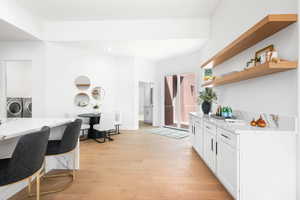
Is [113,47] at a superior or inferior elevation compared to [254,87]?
superior

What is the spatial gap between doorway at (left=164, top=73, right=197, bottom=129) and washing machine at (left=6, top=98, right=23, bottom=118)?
508cm

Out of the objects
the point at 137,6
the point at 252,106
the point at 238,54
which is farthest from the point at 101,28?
the point at 252,106

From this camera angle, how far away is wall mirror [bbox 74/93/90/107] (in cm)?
532

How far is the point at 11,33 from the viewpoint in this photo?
3.44m

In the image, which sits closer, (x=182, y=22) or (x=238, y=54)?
(x=238, y=54)

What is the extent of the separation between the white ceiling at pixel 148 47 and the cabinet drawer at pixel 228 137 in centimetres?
309

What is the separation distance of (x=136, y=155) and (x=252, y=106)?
2454 millimetres

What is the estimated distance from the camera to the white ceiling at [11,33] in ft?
10.2

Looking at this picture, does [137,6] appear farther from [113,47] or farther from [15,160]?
[15,160]

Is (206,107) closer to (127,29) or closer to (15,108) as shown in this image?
(127,29)

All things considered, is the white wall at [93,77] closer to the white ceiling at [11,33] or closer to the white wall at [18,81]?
the white ceiling at [11,33]

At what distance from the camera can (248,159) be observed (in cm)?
167

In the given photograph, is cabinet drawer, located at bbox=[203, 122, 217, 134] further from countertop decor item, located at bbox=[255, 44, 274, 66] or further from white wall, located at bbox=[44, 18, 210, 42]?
white wall, located at bbox=[44, 18, 210, 42]

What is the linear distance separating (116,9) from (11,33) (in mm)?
2388
